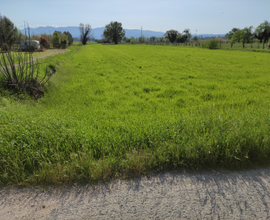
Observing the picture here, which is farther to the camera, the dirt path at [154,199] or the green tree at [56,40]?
the green tree at [56,40]

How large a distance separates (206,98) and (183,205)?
644 cm

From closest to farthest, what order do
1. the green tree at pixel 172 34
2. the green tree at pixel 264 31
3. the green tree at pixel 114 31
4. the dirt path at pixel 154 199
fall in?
the dirt path at pixel 154 199 → the green tree at pixel 264 31 → the green tree at pixel 172 34 → the green tree at pixel 114 31

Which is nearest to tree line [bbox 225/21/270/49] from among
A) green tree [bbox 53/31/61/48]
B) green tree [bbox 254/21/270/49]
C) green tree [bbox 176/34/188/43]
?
green tree [bbox 254/21/270/49]

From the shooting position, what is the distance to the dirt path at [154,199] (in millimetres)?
2312

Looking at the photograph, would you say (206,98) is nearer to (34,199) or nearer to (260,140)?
(260,140)

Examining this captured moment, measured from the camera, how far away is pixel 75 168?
3.07 m

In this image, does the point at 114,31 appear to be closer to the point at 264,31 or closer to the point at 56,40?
the point at 56,40

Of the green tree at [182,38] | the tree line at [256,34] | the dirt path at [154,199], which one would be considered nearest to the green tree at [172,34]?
the green tree at [182,38]

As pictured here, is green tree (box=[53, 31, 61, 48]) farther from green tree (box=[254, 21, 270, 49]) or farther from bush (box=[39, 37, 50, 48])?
green tree (box=[254, 21, 270, 49])

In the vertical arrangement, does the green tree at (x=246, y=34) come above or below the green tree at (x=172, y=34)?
below

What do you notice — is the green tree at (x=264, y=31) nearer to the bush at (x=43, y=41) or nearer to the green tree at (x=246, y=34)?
the green tree at (x=246, y=34)

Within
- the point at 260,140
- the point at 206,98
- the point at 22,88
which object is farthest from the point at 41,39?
the point at 260,140

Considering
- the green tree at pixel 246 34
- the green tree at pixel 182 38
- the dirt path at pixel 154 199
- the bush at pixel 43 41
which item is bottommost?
the dirt path at pixel 154 199

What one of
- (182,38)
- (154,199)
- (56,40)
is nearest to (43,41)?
(56,40)
